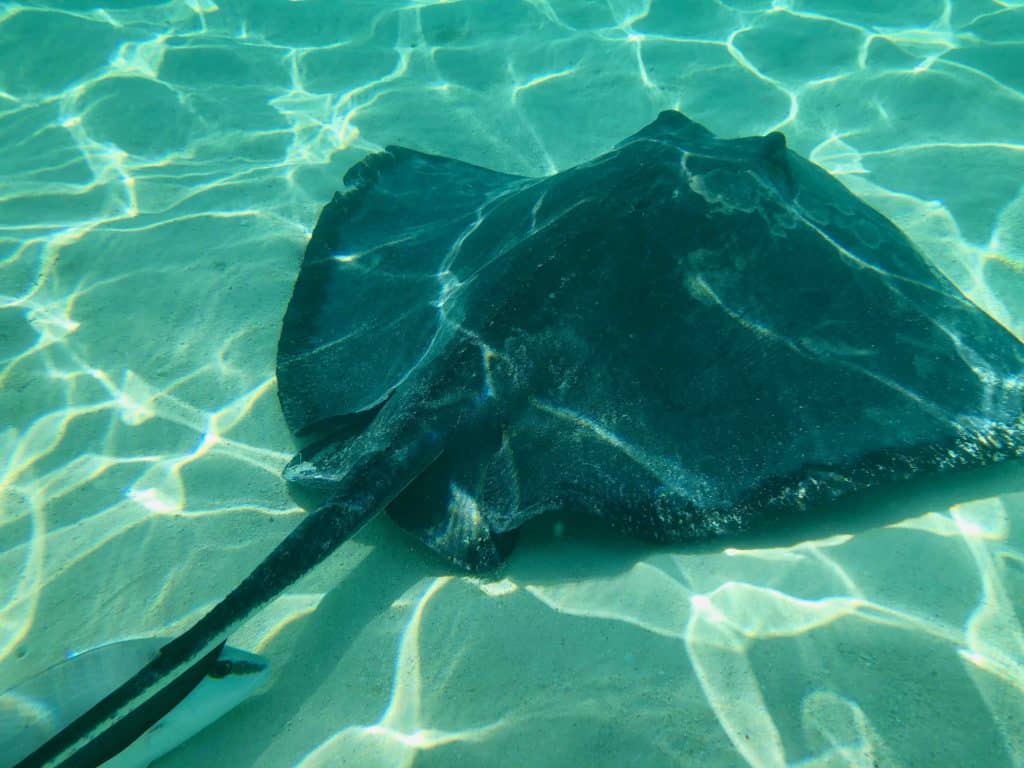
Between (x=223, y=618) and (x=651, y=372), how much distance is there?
2295 millimetres

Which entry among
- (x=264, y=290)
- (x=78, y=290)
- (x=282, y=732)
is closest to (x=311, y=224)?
(x=264, y=290)

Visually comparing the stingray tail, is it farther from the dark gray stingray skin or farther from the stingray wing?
the stingray wing

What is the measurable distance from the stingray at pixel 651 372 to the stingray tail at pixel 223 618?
0.01 m

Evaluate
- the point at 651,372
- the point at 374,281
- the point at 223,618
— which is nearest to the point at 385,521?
the point at 223,618

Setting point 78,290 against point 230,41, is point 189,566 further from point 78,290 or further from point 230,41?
point 230,41

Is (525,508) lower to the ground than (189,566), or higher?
higher

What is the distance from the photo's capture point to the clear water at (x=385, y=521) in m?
2.56

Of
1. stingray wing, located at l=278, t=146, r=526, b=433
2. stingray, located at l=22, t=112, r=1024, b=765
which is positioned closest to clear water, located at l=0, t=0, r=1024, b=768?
stingray, located at l=22, t=112, r=1024, b=765

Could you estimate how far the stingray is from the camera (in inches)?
119

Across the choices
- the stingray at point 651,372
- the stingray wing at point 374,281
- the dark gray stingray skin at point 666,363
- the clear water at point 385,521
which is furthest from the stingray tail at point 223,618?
the stingray wing at point 374,281

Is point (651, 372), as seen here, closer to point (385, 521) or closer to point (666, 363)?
point (666, 363)

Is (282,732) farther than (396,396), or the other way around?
(396,396)

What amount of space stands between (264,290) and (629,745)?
4255 mm

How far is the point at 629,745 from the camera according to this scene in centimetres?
243
